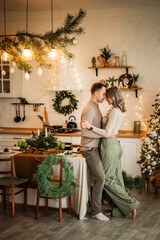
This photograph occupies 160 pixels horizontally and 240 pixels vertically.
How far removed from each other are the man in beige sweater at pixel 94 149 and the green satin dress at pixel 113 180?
0.30ft

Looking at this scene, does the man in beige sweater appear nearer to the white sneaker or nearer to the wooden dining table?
the white sneaker

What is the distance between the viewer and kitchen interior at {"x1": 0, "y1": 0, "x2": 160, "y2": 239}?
20.7 feet

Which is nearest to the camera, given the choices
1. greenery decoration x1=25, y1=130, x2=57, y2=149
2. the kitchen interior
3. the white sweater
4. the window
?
the white sweater

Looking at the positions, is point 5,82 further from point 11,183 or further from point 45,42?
point 45,42

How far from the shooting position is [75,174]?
4.23 metres

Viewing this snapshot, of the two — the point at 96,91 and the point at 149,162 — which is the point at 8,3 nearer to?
the point at 96,91

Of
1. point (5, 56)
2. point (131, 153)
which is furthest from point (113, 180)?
point (5, 56)

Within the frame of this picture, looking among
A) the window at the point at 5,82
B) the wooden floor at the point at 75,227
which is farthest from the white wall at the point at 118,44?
the wooden floor at the point at 75,227

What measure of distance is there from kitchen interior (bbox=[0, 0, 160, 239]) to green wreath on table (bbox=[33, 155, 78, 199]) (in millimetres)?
2171

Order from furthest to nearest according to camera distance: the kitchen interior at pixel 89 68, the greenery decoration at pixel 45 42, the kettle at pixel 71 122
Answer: the kettle at pixel 71 122 < the kitchen interior at pixel 89 68 < the greenery decoration at pixel 45 42

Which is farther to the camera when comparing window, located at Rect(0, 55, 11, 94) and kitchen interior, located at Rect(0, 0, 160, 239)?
window, located at Rect(0, 55, 11, 94)

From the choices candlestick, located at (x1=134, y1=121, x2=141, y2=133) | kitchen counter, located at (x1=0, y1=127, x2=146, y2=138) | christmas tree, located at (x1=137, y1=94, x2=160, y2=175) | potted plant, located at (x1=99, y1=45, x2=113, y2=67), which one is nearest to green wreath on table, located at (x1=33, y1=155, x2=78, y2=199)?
christmas tree, located at (x1=137, y1=94, x2=160, y2=175)

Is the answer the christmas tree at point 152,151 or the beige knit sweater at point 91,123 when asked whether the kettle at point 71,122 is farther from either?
the beige knit sweater at point 91,123

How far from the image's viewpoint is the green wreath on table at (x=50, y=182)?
155 inches
